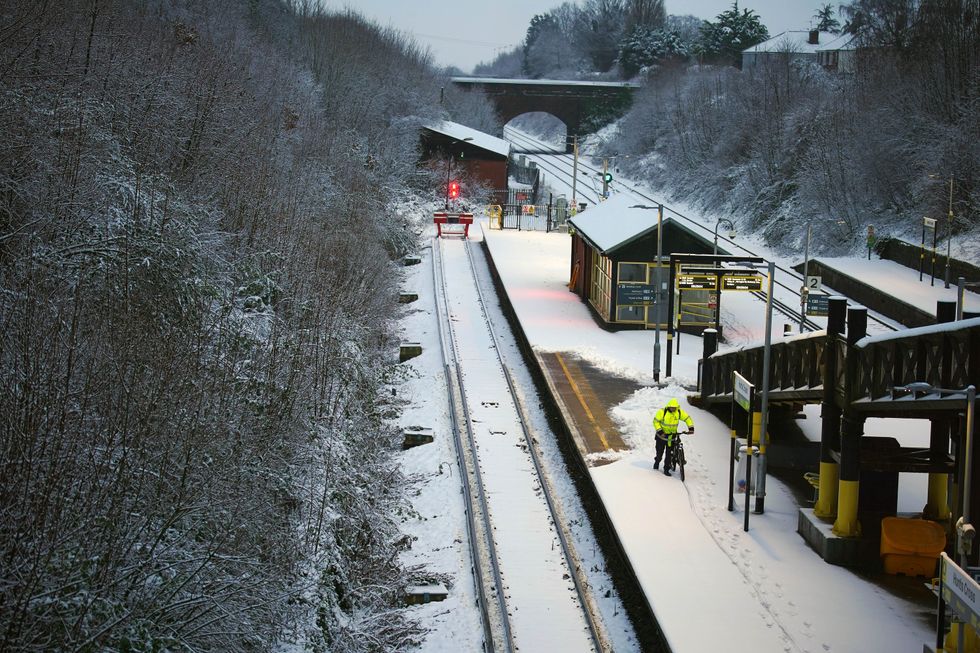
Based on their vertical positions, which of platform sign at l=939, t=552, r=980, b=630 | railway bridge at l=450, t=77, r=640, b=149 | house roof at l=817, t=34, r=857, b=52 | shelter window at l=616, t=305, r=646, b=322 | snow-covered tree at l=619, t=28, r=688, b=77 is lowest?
platform sign at l=939, t=552, r=980, b=630

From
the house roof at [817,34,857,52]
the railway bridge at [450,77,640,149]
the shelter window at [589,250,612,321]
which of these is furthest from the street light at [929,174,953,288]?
the railway bridge at [450,77,640,149]

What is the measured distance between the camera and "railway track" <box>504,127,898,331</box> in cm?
3491

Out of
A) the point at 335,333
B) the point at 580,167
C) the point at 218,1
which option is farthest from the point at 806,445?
the point at 580,167

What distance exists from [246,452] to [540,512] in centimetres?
710

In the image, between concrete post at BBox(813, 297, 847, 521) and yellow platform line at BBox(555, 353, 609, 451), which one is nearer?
concrete post at BBox(813, 297, 847, 521)

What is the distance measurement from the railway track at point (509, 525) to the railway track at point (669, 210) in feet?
37.8

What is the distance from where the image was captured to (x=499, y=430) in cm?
2267

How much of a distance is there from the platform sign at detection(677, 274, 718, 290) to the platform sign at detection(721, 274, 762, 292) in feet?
0.83

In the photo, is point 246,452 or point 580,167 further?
point 580,167

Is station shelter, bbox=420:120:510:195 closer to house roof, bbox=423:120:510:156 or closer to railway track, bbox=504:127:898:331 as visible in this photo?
house roof, bbox=423:120:510:156

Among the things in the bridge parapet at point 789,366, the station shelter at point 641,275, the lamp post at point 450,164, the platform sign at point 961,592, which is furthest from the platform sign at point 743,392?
the lamp post at point 450,164

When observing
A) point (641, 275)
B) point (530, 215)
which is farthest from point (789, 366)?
point (530, 215)

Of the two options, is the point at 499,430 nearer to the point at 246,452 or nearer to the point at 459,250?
the point at 246,452

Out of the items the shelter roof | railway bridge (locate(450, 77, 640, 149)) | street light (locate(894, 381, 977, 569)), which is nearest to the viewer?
street light (locate(894, 381, 977, 569))
